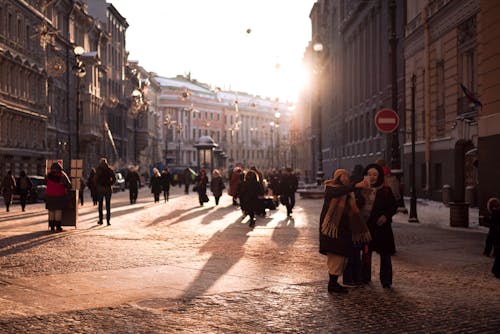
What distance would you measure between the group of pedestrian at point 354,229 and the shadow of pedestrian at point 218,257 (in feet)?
5.48

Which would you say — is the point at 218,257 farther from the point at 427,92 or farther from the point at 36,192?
the point at 36,192

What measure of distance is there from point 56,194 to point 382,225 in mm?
11079

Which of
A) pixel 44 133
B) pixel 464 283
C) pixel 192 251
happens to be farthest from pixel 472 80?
pixel 44 133

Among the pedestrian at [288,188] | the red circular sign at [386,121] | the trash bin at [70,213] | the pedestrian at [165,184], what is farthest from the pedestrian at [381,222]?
the pedestrian at [165,184]

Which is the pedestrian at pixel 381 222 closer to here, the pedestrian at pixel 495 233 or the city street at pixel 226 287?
the city street at pixel 226 287

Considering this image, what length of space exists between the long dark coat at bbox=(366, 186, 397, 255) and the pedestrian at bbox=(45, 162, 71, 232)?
34.9 feet

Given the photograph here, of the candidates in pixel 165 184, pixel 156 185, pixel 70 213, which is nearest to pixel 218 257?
pixel 70 213

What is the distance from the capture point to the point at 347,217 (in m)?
10.1

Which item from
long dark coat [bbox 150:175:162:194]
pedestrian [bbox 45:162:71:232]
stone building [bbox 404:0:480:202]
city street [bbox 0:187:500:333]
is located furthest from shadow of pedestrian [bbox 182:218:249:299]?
long dark coat [bbox 150:175:162:194]

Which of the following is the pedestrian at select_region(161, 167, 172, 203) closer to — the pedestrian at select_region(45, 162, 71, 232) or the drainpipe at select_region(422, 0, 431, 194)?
the drainpipe at select_region(422, 0, 431, 194)

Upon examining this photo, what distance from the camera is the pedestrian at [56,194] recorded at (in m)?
19.4

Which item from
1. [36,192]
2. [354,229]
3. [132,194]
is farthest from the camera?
[36,192]

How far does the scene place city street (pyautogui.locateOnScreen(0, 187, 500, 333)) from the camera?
8086mm

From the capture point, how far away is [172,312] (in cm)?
870
